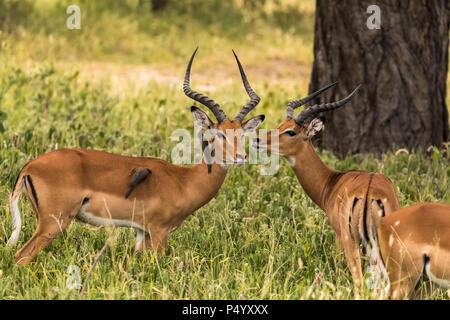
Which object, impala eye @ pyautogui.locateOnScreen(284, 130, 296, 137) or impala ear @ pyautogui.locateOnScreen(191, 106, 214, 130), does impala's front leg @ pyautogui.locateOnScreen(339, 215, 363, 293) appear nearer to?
impala eye @ pyautogui.locateOnScreen(284, 130, 296, 137)

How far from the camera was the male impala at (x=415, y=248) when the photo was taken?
3840 mm

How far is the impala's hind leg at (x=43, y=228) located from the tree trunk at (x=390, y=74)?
365cm

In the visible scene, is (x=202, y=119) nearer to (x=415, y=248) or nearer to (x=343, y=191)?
(x=343, y=191)

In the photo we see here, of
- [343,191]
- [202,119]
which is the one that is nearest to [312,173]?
[343,191]

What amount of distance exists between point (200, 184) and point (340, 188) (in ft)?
3.08

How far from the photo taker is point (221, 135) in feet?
16.6

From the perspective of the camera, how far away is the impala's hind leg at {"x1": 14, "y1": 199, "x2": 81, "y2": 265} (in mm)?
4645

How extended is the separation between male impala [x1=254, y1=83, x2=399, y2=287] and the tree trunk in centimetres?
217

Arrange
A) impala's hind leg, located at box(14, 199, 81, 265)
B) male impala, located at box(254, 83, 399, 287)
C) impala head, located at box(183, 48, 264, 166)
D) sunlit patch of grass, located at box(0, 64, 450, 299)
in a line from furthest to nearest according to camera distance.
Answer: impala head, located at box(183, 48, 264, 166) < impala's hind leg, located at box(14, 199, 81, 265) < male impala, located at box(254, 83, 399, 287) < sunlit patch of grass, located at box(0, 64, 450, 299)

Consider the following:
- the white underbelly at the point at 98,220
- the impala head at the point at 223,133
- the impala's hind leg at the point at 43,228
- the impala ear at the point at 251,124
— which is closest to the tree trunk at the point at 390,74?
the impala ear at the point at 251,124

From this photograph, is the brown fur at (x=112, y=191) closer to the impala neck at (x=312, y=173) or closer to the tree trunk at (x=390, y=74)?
the impala neck at (x=312, y=173)

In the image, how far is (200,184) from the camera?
5098mm

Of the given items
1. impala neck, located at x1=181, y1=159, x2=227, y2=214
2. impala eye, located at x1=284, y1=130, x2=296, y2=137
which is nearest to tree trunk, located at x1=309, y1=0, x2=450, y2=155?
impala eye, located at x1=284, y1=130, x2=296, y2=137

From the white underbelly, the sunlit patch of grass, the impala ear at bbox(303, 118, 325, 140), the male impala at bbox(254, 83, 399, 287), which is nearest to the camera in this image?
the sunlit patch of grass
